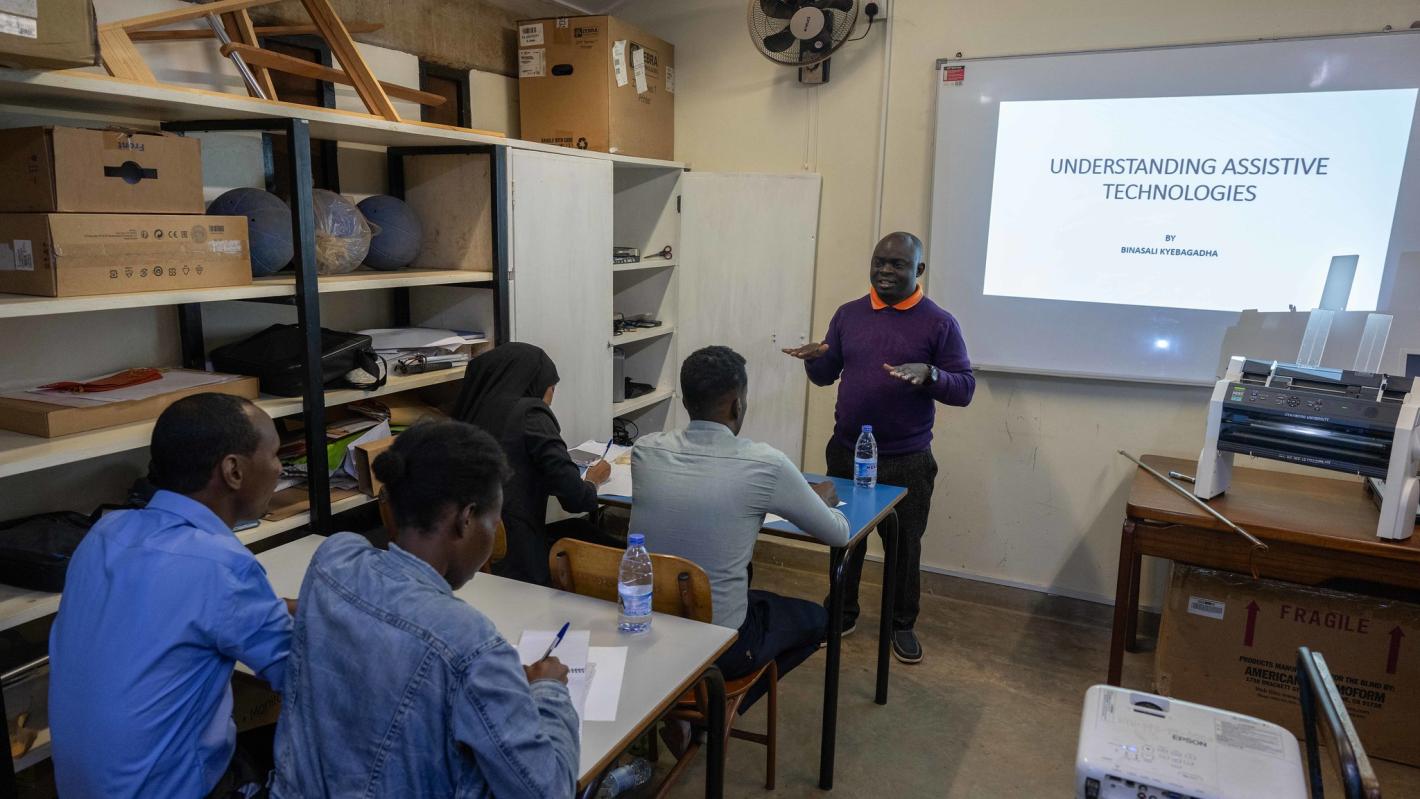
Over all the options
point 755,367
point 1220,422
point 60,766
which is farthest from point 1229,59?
point 60,766

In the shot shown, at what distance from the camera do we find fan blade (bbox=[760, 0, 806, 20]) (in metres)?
3.77

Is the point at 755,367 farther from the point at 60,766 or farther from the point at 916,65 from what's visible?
the point at 60,766

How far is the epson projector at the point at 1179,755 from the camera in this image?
1609mm

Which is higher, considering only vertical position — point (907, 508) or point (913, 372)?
point (913, 372)

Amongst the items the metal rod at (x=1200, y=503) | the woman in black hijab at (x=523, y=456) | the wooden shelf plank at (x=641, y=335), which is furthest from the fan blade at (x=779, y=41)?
the metal rod at (x=1200, y=503)

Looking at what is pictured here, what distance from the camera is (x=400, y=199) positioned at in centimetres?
324

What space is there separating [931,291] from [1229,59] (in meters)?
1.35

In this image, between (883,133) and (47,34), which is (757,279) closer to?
(883,133)

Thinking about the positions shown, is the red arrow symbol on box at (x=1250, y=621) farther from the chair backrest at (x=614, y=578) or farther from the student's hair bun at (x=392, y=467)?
the student's hair bun at (x=392, y=467)

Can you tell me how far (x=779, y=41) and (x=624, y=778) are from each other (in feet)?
9.86

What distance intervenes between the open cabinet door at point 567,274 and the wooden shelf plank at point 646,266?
0.59ft

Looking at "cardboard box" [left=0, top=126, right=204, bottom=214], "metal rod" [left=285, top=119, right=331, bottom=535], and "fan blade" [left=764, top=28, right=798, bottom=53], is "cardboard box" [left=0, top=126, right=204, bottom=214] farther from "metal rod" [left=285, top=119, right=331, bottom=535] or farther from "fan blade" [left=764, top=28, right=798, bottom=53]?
"fan blade" [left=764, top=28, right=798, bottom=53]

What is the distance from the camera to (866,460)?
306cm

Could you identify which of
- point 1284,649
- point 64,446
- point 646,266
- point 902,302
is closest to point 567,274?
point 646,266
